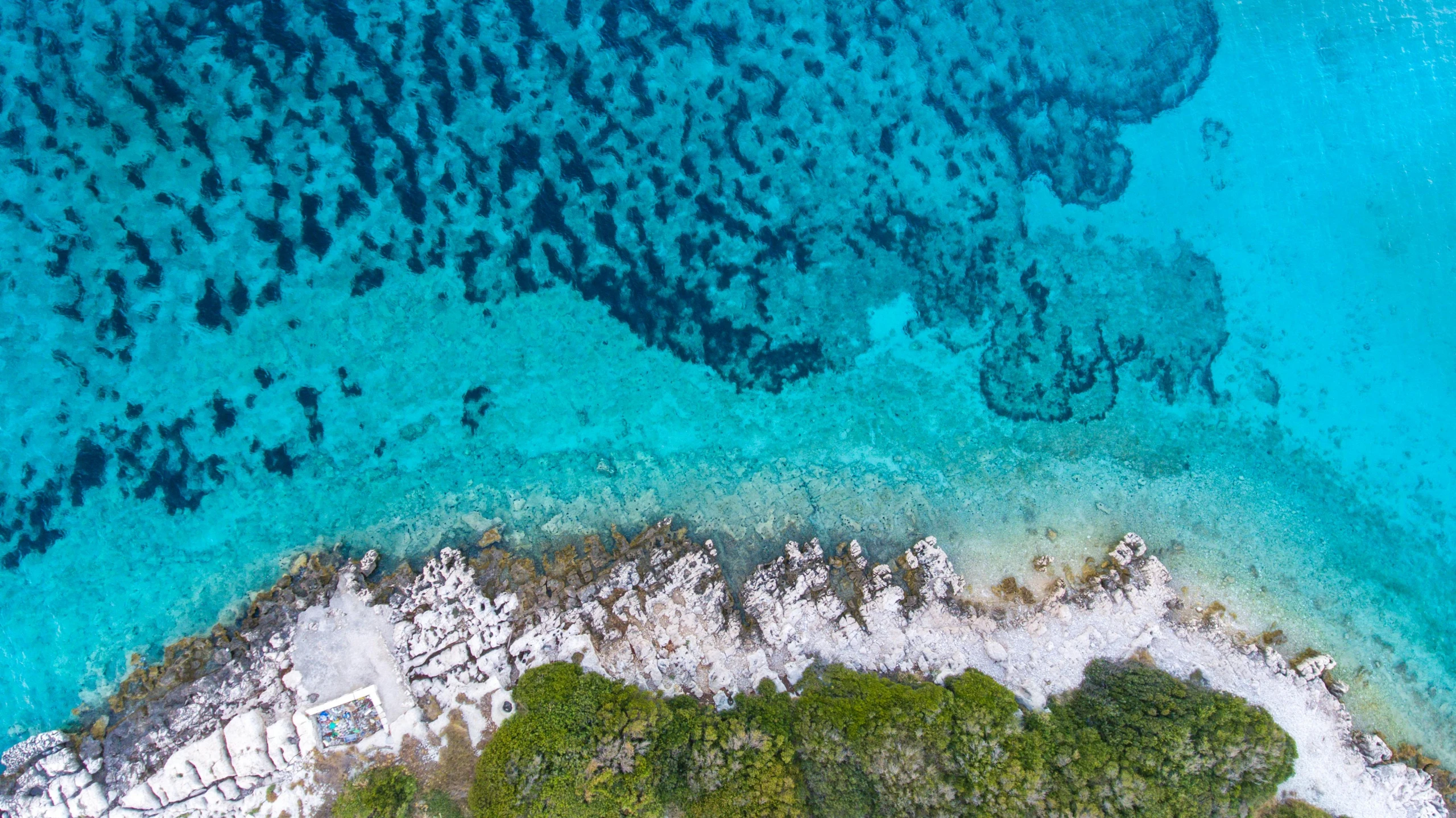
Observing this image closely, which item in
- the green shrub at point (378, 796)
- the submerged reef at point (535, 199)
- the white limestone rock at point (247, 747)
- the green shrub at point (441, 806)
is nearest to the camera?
the green shrub at point (378, 796)

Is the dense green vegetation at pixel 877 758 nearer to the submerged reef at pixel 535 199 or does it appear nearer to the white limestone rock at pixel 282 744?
the white limestone rock at pixel 282 744

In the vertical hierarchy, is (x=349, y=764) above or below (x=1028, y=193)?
below

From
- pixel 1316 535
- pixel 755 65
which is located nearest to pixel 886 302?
pixel 755 65

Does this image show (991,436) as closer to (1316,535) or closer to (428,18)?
(1316,535)

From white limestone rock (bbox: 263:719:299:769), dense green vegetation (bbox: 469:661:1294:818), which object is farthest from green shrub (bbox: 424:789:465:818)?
white limestone rock (bbox: 263:719:299:769)

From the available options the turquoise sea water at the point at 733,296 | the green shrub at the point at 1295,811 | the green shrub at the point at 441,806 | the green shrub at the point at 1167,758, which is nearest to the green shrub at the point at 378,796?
the green shrub at the point at 441,806

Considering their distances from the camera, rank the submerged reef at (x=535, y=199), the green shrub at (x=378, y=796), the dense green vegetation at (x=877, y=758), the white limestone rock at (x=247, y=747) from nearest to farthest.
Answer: the dense green vegetation at (x=877, y=758)
the green shrub at (x=378, y=796)
the white limestone rock at (x=247, y=747)
the submerged reef at (x=535, y=199)

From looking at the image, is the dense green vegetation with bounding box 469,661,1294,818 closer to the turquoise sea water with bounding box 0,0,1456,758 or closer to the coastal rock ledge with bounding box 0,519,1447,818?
the coastal rock ledge with bounding box 0,519,1447,818
